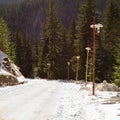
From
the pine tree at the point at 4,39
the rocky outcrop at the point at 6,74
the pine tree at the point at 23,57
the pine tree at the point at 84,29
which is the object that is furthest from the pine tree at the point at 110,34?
the pine tree at the point at 23,57

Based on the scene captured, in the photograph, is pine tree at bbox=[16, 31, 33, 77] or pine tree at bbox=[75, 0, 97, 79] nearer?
pine tree at bbox=[75, 0, 97, 79]

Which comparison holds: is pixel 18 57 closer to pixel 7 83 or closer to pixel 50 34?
pixel 50 34

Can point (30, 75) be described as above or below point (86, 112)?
below

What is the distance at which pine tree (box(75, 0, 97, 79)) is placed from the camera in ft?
272

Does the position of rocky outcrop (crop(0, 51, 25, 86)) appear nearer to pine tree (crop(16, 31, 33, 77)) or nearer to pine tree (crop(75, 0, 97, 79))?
pine tree (crop(75, 0, 97, 79))

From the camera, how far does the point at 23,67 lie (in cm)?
11069

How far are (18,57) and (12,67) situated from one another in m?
48.2

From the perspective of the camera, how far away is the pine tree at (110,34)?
258 feet

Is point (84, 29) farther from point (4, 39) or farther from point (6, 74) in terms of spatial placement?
point (6, 74)

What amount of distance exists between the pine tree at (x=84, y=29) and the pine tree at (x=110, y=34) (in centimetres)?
342

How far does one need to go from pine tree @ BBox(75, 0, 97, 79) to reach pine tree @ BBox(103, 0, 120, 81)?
11.2 ft

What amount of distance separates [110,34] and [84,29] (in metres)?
5.72

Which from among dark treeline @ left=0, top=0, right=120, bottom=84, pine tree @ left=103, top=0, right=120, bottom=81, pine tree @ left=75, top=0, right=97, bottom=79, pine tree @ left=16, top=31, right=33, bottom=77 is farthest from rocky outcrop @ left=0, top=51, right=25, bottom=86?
pine tree @ left=16, top=31, right=33, bottom=77

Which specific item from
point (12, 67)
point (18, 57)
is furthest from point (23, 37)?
point (12, 67)
